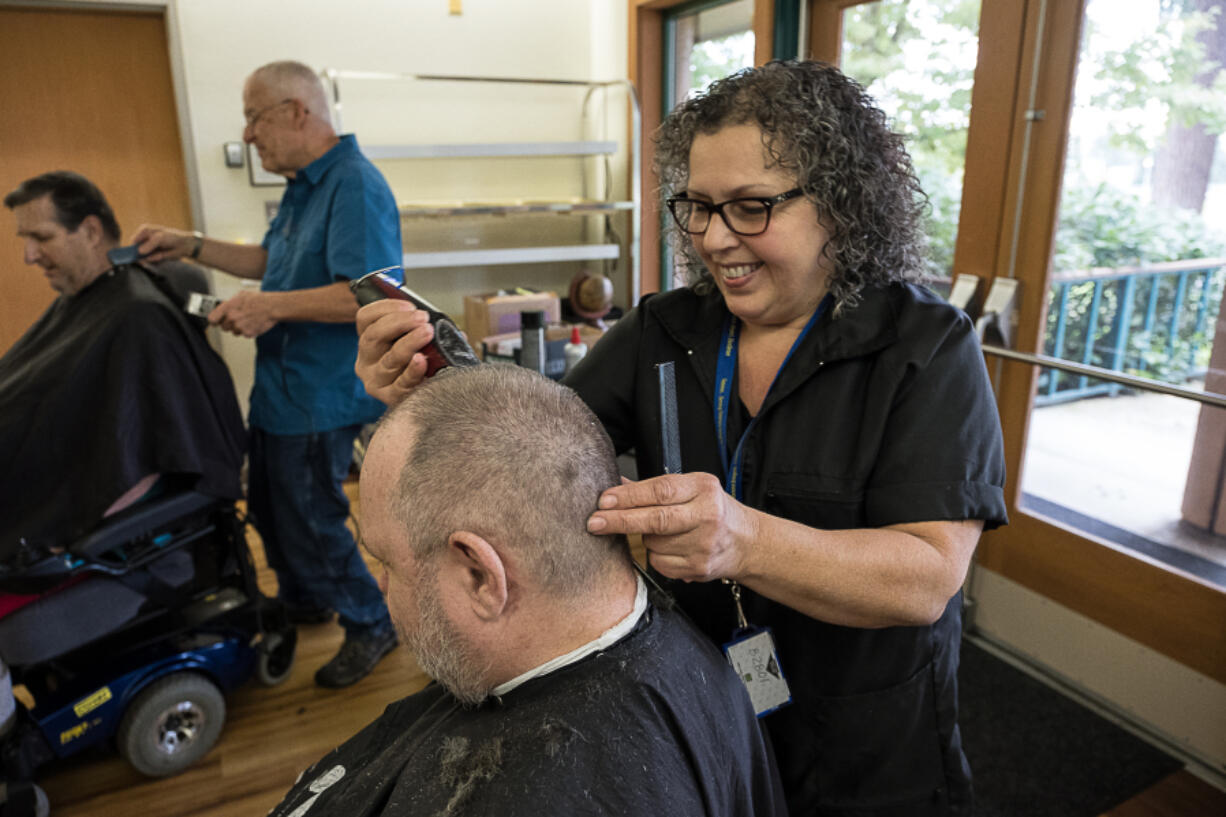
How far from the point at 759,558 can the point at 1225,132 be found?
177 centimetres

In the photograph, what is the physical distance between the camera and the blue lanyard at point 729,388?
1094 mm

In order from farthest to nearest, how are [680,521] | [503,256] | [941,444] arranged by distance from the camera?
1. [503,256]
2. [941,444]
3. [680,521]

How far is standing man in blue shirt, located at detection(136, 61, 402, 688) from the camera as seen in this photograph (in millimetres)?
2111

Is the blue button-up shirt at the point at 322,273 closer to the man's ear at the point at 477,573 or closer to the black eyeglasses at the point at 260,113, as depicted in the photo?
the black eyeglasses at the point at 260,113

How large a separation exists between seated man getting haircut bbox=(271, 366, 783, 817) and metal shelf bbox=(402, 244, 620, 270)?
292 cm

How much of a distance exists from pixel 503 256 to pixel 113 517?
2.29 metres

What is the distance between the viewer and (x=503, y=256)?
3859 millimetres

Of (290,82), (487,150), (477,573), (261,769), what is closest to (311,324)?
(290,82)

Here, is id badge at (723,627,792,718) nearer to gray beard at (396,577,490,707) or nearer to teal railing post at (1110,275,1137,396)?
gray beard at (396,577,490,707)

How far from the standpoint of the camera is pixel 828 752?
3.56ft

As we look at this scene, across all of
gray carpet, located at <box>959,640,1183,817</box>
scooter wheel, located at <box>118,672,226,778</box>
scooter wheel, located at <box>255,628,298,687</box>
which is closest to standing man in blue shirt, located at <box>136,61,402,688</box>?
scooter wheel, located at <box>255,628,298,687</box>

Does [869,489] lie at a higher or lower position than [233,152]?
lower

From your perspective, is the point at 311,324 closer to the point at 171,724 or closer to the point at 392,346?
the point at 171,724

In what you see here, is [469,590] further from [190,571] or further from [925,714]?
[190,571]
